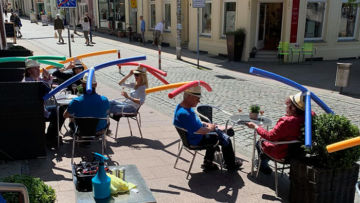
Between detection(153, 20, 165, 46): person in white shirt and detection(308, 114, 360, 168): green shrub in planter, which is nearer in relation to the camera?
detection(308, 114, 360, 168): green shrub in planter

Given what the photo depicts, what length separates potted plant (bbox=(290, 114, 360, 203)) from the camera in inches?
163

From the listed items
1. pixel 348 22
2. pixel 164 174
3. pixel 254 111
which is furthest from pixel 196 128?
pixel 348 22

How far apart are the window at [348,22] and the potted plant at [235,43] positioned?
532 centimetres

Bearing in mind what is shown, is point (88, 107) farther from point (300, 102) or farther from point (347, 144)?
point (347, 144)

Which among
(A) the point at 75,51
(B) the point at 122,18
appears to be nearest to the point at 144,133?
(A) the point at 75,51

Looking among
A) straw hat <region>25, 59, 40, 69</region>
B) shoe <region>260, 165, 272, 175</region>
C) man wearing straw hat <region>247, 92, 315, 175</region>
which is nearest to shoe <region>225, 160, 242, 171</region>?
shoe <region>260, 165, 272, 175</region>

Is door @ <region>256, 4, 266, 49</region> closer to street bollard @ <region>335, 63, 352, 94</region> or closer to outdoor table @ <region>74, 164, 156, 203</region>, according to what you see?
street bollard @ <region>335, 63, 352, 94</region>

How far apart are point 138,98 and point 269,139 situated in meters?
3.02

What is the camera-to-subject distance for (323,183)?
420 centimetres

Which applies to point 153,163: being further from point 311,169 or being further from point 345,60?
point 345,60

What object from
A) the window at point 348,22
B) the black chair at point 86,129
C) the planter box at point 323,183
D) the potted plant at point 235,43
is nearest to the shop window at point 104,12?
the potted plant at point 235,43

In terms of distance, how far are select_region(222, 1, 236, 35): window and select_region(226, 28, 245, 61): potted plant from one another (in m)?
1.26

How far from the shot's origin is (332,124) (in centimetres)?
419

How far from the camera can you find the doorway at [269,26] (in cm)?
1797
